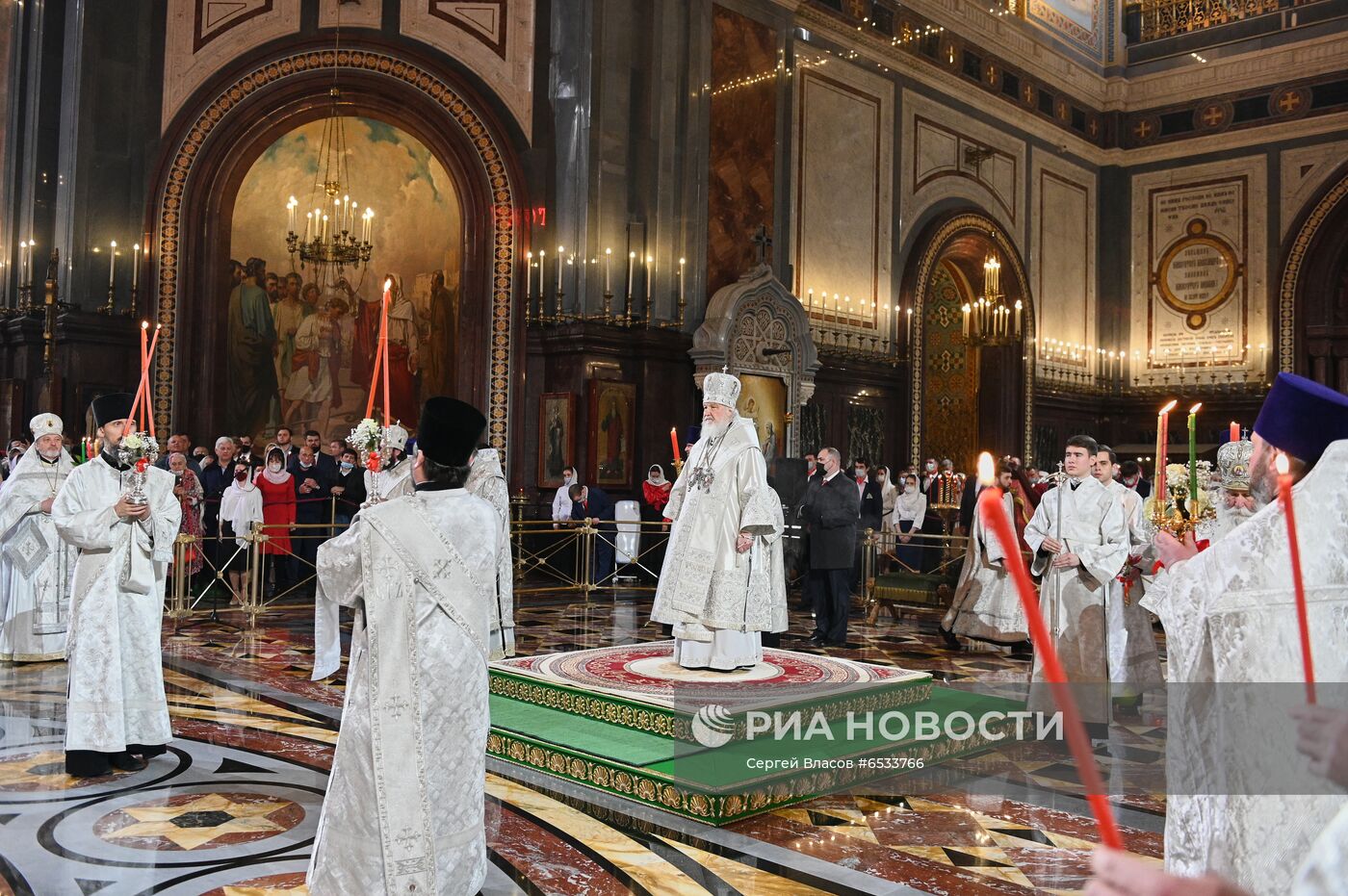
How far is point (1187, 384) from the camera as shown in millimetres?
22781

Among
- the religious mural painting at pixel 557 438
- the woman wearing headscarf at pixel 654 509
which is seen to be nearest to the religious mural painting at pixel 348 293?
the religious mural painting at pixel 557 438

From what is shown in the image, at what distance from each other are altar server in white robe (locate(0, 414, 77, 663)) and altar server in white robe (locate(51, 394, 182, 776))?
2.80 meters

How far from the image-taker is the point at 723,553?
7043 mm

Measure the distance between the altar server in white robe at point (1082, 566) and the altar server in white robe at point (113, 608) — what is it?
4799 mm

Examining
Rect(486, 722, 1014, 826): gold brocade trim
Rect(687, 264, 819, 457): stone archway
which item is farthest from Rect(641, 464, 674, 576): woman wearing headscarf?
Rect(486, 722, 1014, 826): gold brocade trim

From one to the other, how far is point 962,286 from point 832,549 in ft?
45.2

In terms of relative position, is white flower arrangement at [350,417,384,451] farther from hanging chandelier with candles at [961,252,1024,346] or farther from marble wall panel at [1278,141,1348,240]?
marble wall panel at [1278,141,1348,240]

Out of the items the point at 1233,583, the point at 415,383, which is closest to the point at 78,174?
the point at 415,383

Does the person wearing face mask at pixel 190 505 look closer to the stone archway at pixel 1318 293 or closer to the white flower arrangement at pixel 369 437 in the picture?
the white flower arrangement at pixel 369 437

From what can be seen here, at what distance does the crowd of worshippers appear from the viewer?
11.6 meters

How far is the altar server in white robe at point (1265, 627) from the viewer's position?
96.0 inches

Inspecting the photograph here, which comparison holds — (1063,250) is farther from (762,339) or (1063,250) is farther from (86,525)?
(86,525)

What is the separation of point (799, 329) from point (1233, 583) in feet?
44.3

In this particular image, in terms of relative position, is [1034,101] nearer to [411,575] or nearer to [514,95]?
[514,95]
